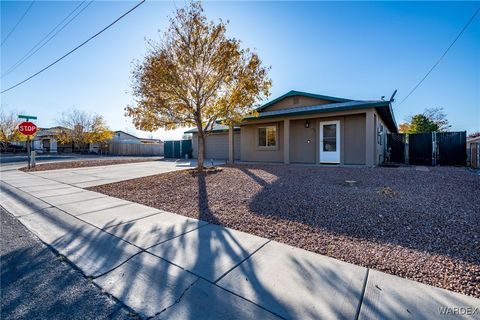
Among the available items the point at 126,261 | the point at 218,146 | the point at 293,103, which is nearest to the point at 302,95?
the point at 293,103

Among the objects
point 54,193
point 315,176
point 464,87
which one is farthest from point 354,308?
point 464,87

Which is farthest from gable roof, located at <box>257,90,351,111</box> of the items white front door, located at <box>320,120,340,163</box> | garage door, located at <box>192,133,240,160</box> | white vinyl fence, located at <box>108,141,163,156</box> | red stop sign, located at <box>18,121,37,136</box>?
white vinyl fence, located at <box>108,141,163,156</box>

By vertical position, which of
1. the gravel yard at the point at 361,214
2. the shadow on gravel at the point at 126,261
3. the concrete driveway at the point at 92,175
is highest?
the concrete driveway at the point at 92,175

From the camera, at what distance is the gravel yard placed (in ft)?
8.14

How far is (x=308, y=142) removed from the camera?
11875 mm

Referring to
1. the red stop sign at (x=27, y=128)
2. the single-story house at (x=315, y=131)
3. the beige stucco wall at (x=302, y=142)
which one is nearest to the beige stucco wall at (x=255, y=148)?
the single-story house at (x=315, y=131)

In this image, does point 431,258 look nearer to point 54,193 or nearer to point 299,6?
point 54,193

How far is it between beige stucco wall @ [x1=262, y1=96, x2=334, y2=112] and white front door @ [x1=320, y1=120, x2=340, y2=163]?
1.46 meters

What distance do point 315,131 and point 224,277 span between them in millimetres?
10557

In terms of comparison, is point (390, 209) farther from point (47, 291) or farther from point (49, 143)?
point (49, 143)

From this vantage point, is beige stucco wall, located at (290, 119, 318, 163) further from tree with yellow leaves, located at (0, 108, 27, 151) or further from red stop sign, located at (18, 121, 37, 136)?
tree with yellow leaves, located at (0, 108, 27, 151)

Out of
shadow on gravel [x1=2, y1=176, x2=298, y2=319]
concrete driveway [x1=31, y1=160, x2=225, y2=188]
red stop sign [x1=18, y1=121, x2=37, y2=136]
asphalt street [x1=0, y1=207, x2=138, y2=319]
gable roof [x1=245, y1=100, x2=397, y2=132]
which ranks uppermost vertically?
gable roof [x1=245, y1=100, x2=397, y2=132]

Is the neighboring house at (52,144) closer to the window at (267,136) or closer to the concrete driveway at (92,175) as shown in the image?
the concrete driveway at (92,175)

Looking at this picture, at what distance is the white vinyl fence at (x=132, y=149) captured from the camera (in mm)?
32875
